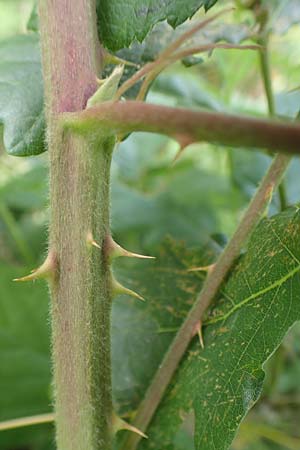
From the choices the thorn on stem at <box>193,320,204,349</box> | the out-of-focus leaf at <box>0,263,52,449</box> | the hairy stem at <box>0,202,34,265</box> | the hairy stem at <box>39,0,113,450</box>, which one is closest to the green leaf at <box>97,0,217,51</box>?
the hairy stem at <box>39,0,113,450</box>

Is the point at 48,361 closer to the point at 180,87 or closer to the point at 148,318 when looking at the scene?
the point at 148,318

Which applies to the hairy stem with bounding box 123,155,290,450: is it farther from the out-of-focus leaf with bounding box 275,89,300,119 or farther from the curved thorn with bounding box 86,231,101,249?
the out-of-focus leaf with bounding box 275,89,300,119

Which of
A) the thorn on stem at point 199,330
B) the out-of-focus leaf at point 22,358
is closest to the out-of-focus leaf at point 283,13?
the thorn on stem at point 199,330

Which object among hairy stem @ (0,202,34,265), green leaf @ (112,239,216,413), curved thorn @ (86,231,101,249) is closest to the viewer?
curved thorn @ (86,231,101,249)

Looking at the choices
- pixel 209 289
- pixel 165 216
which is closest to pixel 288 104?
pixel 165 216

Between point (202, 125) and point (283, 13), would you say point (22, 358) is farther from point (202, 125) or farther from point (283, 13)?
point (202, 125)
